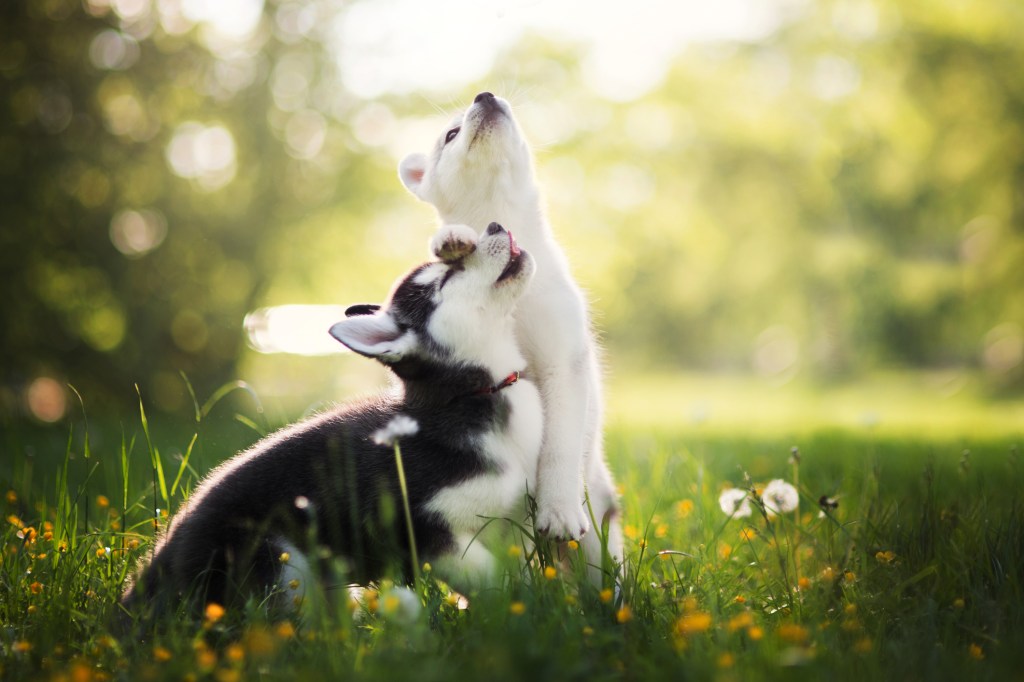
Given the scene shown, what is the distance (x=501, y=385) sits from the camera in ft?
10.0

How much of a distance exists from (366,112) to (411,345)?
11.8m

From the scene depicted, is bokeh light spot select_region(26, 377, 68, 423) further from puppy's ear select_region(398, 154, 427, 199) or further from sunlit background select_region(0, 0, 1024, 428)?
puppy's ear select_region(398, 154, 427, 199)

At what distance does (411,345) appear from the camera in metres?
3.01

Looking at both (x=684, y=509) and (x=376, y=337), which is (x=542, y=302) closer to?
(x=376, y=337)

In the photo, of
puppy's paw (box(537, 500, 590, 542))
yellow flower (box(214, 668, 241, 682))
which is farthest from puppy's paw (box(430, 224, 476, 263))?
yellow flower (box(214, 668, 241, 682))

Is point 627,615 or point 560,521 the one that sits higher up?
point 560,521

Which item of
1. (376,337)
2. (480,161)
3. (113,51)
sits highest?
(113,51)

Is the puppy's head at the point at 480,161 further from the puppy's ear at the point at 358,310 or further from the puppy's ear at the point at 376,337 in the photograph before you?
the puppy's ear at the point at 376,337

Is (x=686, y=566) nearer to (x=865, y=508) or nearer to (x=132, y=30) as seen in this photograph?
(x=865, y=508)

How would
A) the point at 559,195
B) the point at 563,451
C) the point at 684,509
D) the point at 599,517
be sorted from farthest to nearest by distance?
1. the point at 559,195
2. the point at 684,509
3. the point at 599,517
4. the point at 563,451

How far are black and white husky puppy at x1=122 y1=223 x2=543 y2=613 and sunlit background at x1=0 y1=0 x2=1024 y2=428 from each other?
582mm

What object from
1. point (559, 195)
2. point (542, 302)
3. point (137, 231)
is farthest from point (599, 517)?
point (559, 195)

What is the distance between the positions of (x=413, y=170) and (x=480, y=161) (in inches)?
22.5

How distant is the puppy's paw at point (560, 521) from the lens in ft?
9.81
